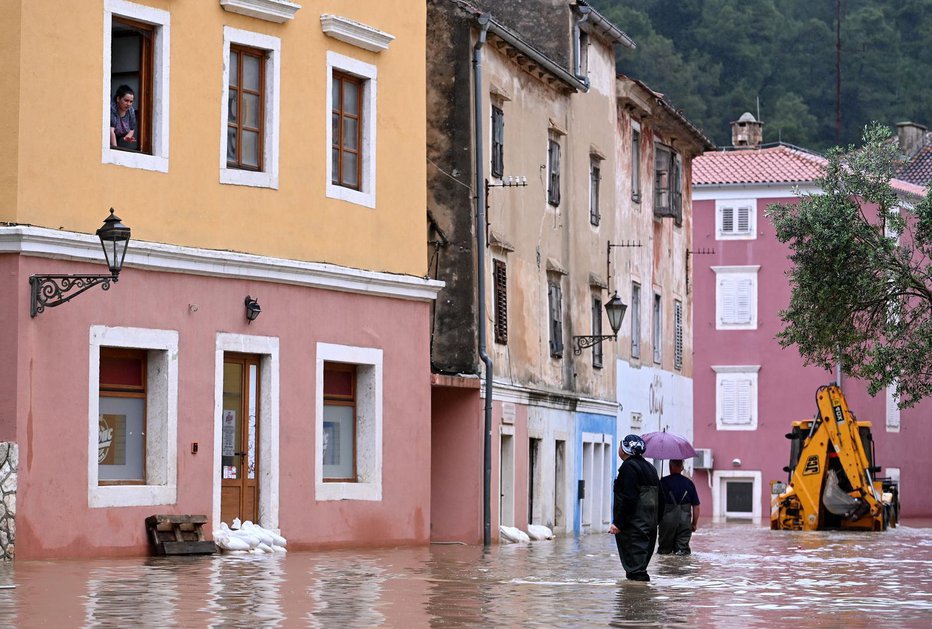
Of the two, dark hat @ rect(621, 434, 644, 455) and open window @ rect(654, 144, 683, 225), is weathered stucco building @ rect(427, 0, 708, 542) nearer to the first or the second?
open window @ rect(654, 144, 683, 225)

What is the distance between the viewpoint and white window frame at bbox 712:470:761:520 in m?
61.7

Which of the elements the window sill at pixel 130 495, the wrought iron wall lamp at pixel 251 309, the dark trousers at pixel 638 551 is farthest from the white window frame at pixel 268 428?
the dark trousers at pixel 638 551

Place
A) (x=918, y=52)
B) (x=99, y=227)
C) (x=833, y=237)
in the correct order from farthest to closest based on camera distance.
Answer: (x=918, y=52) → (x=833, y=237) → (x=99, y=227)

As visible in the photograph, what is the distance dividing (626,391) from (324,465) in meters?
16.3

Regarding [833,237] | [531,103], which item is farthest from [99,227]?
[833,237]

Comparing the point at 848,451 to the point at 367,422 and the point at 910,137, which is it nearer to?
the point at 367,422

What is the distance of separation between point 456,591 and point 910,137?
60437 millimetres

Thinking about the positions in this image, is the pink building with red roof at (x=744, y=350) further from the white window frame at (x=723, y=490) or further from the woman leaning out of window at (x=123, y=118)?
the woman leaning out of window at (x=123, y=118)

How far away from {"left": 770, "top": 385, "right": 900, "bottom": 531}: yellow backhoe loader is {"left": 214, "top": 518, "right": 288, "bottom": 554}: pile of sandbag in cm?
2080

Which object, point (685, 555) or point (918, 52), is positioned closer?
point (685, 555)

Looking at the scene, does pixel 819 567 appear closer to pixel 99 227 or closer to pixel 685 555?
pixel 685 555

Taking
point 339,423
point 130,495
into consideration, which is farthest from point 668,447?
point 130,495

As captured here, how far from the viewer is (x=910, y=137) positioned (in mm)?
73875

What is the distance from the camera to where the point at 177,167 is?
2262 cm
